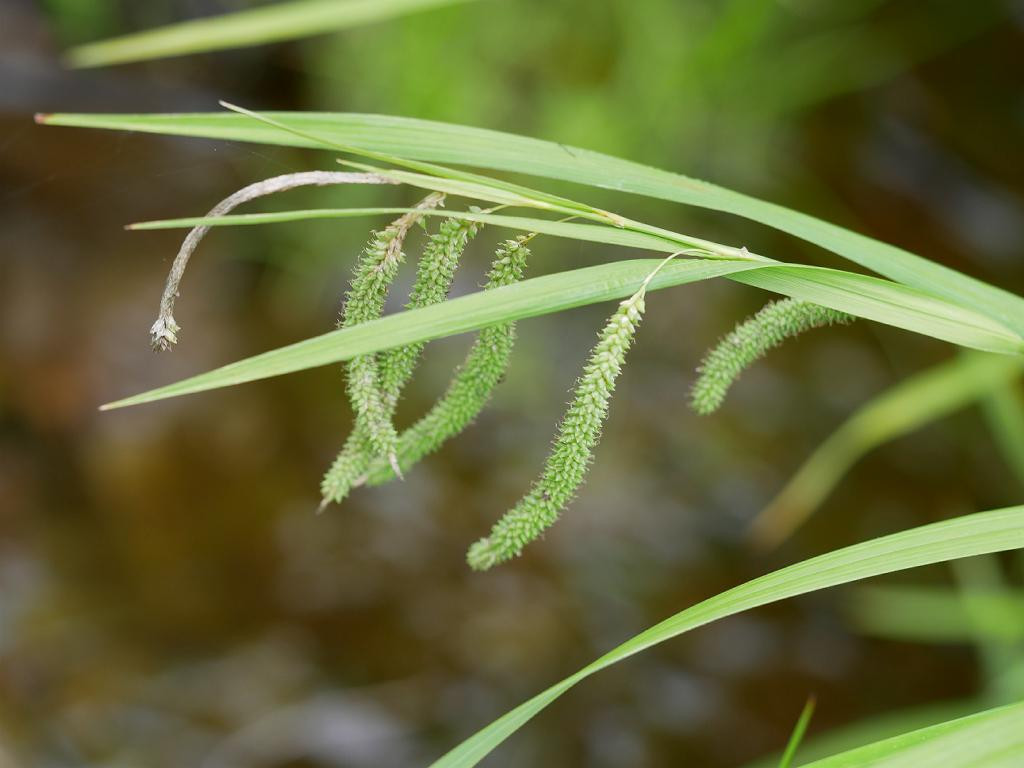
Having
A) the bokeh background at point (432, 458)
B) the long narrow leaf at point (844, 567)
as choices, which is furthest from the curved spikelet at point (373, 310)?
the bokeh background at point (432, 458)

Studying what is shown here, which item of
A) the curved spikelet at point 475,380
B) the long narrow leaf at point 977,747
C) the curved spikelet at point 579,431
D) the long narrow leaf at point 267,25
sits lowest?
the long narrow leaf at point 977,747

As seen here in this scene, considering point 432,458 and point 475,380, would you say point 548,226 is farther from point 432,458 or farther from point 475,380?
point 432,458

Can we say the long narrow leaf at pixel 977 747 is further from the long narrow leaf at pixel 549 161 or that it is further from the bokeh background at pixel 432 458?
the bokeh background at pixel 432 458

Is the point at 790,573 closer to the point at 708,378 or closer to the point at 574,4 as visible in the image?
the point at 708,378

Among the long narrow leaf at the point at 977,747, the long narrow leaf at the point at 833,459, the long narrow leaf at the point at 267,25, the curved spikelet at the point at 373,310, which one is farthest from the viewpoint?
the long narrow leaf at the point at 833,459

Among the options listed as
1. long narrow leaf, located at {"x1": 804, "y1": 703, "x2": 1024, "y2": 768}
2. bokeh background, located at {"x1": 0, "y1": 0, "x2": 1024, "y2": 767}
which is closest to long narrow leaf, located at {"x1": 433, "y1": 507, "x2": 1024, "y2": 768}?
long narrow leaf, located at {"x1": 804, "y1": 703, "x2": 1024, "y2": 768}

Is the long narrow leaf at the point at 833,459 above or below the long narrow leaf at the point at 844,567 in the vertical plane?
above

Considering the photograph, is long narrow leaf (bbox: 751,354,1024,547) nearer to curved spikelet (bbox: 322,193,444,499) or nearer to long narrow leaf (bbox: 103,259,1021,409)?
long narrow leaf (bbox: 103,259,1021,409)

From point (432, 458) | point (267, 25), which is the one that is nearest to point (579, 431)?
point (267, 25)
